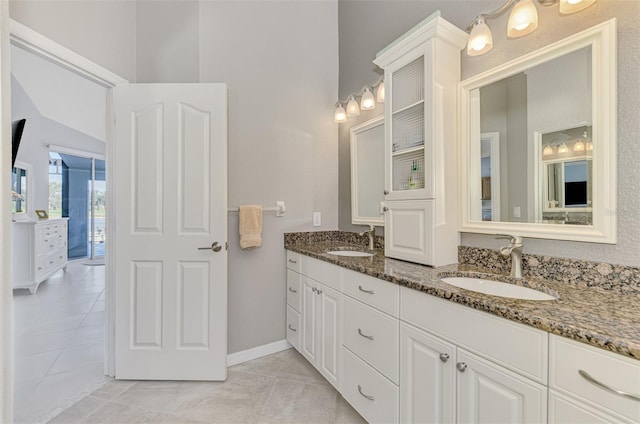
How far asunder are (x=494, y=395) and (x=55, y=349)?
10.4 ft

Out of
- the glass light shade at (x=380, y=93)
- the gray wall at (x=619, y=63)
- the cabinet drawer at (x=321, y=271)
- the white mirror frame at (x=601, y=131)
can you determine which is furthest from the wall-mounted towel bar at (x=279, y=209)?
the white mirror frame at (x=601, y=131)

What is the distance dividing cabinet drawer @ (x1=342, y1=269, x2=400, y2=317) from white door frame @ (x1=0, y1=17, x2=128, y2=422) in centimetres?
151

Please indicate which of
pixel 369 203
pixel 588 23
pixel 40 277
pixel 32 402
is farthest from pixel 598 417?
pixel 40 277

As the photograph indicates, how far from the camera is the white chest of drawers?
379cm

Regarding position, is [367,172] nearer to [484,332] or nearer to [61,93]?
[484,332]

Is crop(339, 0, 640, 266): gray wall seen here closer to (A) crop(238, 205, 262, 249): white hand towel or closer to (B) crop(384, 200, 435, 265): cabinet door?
(B) crop(384, 200, 435, 265): cabinet door

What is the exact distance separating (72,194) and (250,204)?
595 centimetres

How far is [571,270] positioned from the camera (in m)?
1.18

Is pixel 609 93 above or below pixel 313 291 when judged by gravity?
above

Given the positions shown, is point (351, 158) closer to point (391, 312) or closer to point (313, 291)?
point (313, 291)

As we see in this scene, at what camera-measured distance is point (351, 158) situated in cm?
254

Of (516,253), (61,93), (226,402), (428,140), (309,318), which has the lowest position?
(226,402)

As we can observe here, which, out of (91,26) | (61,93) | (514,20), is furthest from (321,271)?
(61,93)

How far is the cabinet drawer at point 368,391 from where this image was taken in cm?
136
